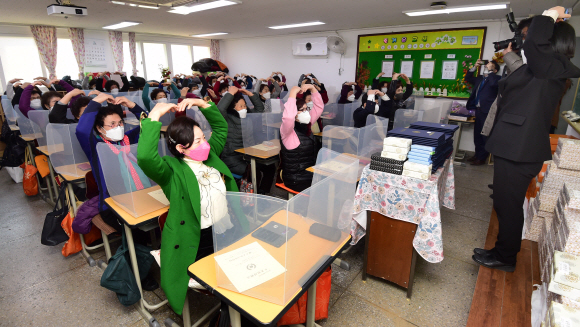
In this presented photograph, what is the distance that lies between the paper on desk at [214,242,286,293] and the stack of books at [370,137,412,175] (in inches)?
44.8

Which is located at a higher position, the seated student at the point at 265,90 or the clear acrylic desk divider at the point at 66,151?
the seated student at the point at 265,90

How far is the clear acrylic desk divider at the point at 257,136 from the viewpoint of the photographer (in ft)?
11.1

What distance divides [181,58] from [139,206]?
33.0 feet

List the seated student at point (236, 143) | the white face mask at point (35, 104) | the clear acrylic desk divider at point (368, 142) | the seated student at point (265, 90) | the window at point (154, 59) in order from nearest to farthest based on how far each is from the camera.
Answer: the clear acrylic desk divider at point (368, 142) < the seated student at point (236, 143) < the white face mask at point (35, 104) < the seated student at point (265, 90) < the window at point (154, 59)

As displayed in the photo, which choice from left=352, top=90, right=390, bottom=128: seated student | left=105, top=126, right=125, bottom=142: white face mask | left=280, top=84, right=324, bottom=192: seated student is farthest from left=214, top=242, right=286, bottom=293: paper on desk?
left=352, top=90, right=390, bottom=128: seated student

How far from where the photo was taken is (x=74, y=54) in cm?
803

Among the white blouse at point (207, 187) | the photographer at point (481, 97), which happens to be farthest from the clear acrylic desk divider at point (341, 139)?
the photographer at point (481, 97)

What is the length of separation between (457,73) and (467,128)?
45.3 inches

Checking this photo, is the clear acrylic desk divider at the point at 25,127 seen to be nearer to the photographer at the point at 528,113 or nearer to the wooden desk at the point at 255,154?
the wooden desk at the point at 255,154

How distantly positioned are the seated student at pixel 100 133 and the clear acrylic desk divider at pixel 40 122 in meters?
1.43

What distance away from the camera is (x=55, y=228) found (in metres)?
2.51

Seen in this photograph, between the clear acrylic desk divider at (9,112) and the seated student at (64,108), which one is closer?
the seated student at (64,108)

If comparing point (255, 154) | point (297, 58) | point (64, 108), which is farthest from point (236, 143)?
point (297, 58)

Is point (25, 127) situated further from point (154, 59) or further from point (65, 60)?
point (154, 59)
